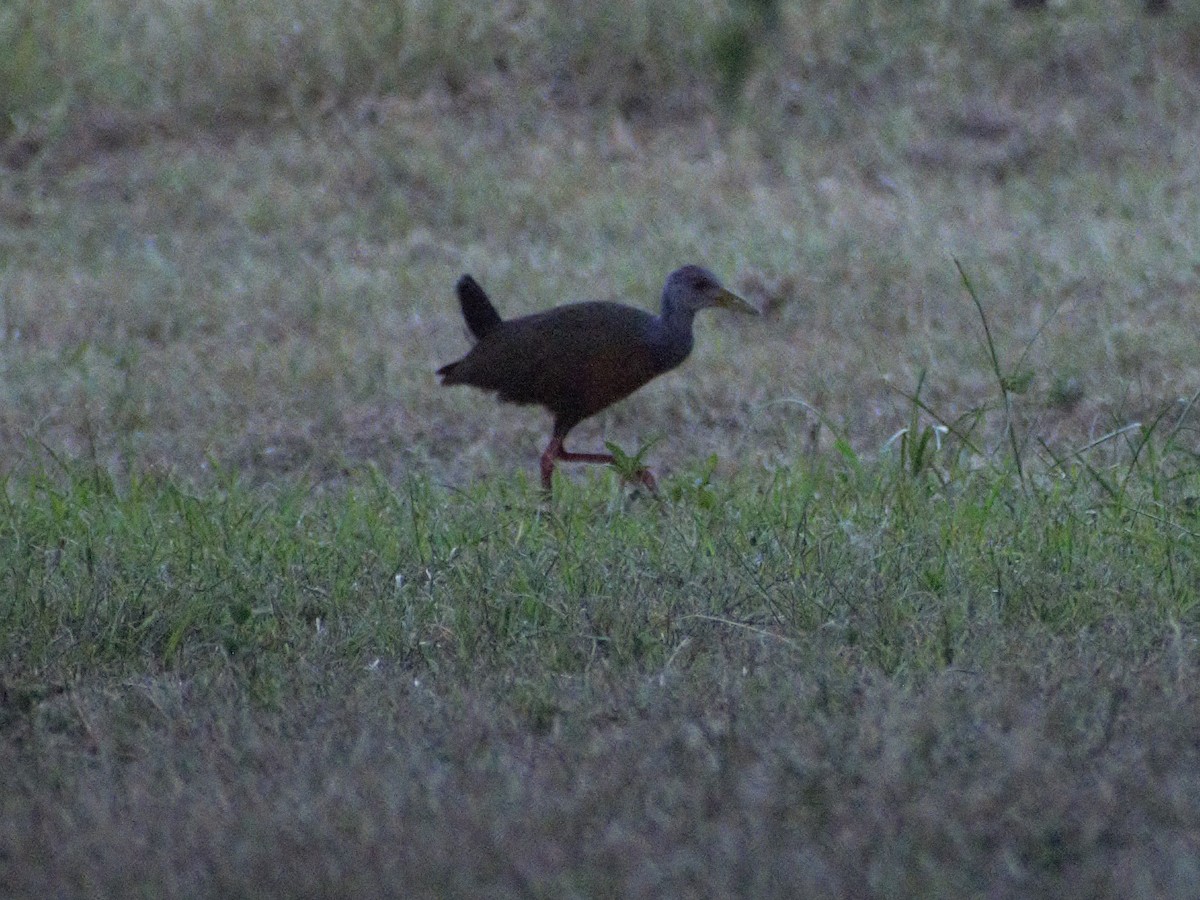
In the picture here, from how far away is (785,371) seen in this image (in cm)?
715

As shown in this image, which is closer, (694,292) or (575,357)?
(575,357)

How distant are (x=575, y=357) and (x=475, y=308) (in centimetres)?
54

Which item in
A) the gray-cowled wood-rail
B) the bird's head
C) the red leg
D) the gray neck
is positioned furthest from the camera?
the bird's head

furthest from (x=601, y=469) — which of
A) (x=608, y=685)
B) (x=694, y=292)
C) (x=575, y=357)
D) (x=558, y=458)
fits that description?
(x=608, y=685)

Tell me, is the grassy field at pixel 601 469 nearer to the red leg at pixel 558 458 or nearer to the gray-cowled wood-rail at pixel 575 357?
the red leg at pixel 558 458

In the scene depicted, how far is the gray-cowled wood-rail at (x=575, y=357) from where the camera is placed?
5.70 meters

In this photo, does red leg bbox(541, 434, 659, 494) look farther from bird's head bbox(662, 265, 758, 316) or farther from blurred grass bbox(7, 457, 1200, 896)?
bird's head bbox(662, 265, 758, 316)

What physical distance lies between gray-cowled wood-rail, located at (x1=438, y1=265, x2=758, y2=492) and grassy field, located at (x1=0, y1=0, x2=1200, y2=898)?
23 cm

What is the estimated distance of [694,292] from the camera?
6.08 metres

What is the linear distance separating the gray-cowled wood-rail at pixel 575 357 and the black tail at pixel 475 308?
26mm

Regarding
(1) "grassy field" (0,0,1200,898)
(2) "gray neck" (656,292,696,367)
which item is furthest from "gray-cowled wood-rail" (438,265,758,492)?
(1) "grassy field" (0,0,1200,898)

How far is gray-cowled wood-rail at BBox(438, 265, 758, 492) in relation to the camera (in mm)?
5699

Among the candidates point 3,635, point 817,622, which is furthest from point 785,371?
point 3,635

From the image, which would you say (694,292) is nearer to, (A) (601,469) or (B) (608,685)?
(A) (601,469)
